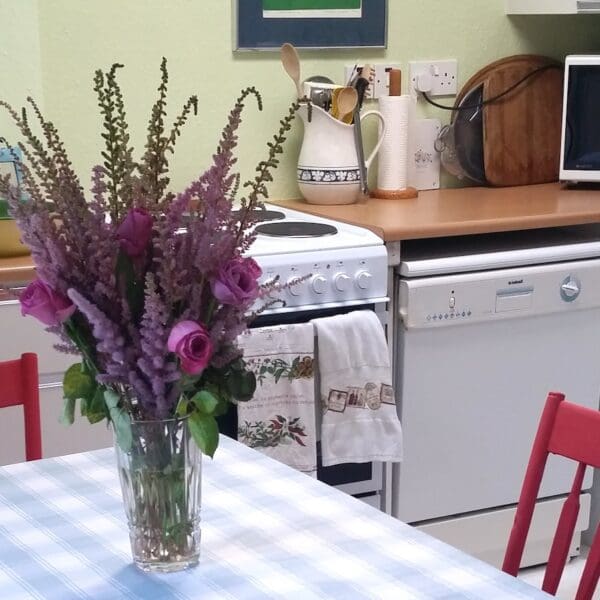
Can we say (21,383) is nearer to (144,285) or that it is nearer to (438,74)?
(144,285)

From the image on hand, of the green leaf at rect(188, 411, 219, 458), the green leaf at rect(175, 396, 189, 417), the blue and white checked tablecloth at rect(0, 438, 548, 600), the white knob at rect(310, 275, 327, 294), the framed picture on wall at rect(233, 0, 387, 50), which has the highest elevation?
the framed picture on wall at rect(233, 0, 387, 50)

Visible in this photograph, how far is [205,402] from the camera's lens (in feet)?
3.66

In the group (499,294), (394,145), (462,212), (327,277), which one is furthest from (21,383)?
(394,145)

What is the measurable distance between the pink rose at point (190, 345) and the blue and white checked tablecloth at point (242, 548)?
0.27 meters

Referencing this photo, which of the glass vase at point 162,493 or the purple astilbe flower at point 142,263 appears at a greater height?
the purple astilbe flower at point 142,263

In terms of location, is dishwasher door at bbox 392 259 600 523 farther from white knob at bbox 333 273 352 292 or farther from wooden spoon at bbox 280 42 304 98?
wooden spoon at bbox 280 42 304 98

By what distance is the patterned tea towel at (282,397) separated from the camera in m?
2.39

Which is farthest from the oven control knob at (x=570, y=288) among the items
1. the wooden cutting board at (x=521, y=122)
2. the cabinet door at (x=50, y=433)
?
the cabinet door at (x=50, y=433)

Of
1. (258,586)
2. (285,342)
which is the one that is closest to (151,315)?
(258,586)

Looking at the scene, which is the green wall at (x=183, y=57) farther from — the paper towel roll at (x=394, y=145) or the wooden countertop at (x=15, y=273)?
the wooden countertop at (x=15, y=273)

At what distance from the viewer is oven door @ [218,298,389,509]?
247cm

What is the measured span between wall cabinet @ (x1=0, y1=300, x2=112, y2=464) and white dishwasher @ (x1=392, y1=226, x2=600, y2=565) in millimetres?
774

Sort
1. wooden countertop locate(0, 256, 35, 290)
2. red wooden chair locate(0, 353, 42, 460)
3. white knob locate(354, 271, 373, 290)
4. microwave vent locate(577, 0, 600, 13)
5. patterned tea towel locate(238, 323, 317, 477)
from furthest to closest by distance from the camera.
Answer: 1. microwave vent locate(577, 0, 600, 13)
2. white knob locate(354, 271, 373, 290)
3. patterned tea towel locate(238, 323, 317, 477)
4. wooden countertop locate(0, 256, 35, 290)
5. red wooden chair locate(0, 353, 42, 460)

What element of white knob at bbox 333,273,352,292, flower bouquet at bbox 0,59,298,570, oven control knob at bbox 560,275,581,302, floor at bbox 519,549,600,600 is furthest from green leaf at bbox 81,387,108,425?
floor at bbox 519,549,600,600
